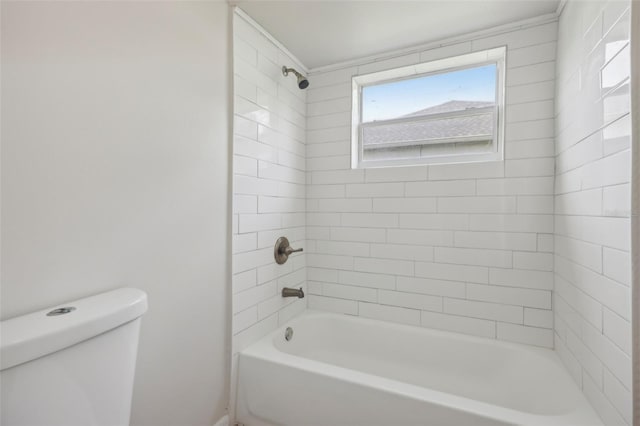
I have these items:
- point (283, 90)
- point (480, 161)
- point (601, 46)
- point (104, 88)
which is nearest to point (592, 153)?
point (601, 46)

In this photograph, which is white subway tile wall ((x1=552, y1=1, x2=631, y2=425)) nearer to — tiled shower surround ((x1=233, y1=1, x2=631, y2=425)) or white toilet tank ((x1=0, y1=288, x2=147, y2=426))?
tiled shower surround ((x1=233, y1=1, x2=631, y2=425))

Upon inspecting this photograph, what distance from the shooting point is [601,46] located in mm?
1089

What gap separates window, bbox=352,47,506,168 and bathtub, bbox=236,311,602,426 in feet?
3.86

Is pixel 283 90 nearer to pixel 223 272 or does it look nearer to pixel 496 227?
pixel 223 272

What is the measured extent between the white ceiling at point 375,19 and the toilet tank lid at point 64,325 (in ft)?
4.96

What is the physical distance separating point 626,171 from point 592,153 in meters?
0.29

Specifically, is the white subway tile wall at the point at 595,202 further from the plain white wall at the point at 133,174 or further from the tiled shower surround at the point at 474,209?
the plain white wall at the point at 133,174

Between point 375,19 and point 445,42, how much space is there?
1.75ft

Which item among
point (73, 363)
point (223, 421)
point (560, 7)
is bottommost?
point (223, 421)

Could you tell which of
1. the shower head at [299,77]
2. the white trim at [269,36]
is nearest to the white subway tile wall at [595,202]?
the shower head at [299,77]

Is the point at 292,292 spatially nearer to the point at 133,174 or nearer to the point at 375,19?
the point at 133,174

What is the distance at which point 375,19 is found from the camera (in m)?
1.65

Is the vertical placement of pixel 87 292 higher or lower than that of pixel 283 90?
lower

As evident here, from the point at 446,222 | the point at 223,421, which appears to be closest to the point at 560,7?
the point at 446,222
